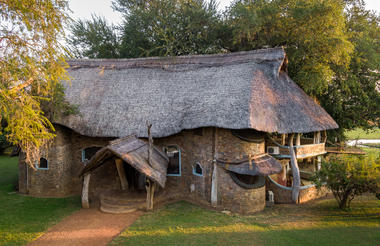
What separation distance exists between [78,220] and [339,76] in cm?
1598

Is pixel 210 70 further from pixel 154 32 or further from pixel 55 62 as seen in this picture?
pixel 154 32

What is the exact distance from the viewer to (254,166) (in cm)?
1047

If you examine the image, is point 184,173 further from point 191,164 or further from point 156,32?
point 156,32

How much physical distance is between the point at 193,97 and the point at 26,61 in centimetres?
720

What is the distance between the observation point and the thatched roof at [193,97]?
11.3 m

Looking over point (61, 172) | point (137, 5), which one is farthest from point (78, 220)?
point (137, 5)

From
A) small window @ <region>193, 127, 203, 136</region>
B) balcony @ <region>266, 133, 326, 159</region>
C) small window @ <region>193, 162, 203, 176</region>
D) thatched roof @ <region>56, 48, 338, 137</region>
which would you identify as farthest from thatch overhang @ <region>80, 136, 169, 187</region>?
balcony @ <region>266, 133, 326, 159</region>

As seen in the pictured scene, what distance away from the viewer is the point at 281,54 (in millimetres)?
13266

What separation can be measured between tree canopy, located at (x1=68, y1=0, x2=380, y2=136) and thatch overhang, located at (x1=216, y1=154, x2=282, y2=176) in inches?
242

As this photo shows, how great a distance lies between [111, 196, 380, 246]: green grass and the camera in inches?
334

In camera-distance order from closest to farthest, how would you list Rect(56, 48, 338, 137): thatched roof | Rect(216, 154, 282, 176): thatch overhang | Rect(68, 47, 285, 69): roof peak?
Rect(216, 154, 282, 176): thatch overhang
Rect(56, 48, 338, 137): thatched roof
Rect(68, 47, 285, 69): roof peak

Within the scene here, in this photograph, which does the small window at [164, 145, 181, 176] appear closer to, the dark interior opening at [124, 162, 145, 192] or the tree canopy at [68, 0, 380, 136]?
the dark interior opening at [124, 162, 145, 192]

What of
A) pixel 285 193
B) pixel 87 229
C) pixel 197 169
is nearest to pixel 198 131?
pixel 197 169

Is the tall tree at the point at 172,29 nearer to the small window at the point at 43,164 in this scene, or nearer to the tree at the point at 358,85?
the tree at the point at 358,85
